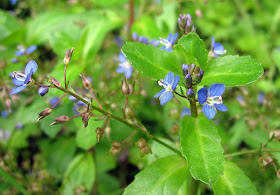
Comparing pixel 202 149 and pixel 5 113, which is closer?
pixel 202 149

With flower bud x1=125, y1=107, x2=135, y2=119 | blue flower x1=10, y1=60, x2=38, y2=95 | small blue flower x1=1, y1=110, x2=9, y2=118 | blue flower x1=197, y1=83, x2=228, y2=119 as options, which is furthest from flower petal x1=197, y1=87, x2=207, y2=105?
small blue flower x1=1, y1=110, x2=9, y2=118

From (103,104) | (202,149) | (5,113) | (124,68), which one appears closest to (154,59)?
(202,149)

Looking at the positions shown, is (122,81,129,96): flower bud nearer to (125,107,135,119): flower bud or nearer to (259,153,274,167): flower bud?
(125,107,135,119): flower bud

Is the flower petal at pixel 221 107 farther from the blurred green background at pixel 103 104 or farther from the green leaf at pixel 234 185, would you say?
the blurred green background at pixel 103 104

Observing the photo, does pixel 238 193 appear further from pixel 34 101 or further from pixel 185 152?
pixel 34 101

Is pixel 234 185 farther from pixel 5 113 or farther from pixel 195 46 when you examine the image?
pixel 5 113
